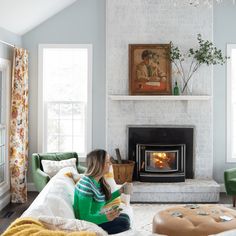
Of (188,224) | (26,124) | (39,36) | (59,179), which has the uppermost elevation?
(39,36)

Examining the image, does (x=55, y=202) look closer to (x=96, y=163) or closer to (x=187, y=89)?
(x=96, y=163)

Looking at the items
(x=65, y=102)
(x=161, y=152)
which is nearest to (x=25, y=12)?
(x=65, y=102)

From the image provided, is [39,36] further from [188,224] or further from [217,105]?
[188,224]

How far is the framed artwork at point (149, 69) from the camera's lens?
6.80 m

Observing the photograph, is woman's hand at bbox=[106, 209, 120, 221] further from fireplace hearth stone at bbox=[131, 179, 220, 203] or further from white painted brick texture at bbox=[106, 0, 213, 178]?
white painted brick texture at bbox=[106, 0, 213, 178]

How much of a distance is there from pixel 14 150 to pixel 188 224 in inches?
124

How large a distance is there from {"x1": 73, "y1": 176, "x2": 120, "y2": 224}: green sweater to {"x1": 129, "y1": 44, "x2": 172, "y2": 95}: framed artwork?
3.53 metres

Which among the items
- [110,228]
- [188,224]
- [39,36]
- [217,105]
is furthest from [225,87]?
[110,228]

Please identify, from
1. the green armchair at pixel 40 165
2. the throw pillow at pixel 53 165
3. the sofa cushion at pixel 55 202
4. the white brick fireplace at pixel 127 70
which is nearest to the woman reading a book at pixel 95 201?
the sofa cushion at pixel 55 202

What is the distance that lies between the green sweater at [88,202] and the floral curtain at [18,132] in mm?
3077

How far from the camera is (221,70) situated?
6.98m

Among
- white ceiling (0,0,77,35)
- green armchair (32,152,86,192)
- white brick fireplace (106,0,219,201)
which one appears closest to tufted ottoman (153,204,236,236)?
green armchair (32,152,86,192)

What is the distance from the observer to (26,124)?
6555 mm

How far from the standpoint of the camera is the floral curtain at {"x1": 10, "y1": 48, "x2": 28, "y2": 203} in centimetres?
627
